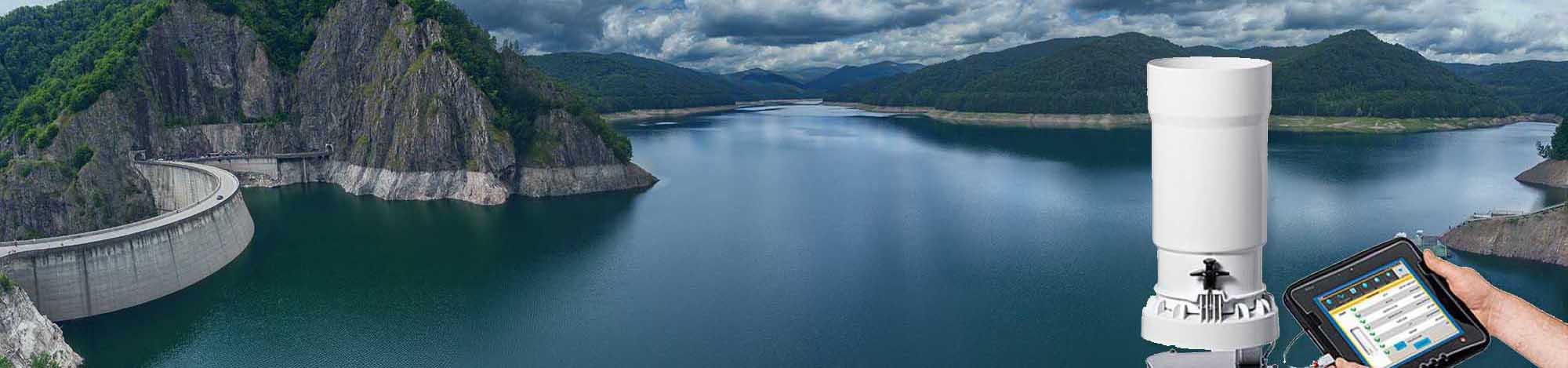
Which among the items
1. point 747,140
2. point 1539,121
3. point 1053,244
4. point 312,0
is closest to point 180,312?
point 1053,244

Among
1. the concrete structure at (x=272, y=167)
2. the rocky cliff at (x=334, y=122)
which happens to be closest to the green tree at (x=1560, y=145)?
the rocky cliff at (x=334, y=122)

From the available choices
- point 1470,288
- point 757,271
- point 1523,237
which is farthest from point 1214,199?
point 1523,237

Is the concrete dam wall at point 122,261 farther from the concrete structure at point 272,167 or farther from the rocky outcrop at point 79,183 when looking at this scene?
the concrete structure at point 272,167

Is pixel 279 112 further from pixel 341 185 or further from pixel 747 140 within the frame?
pixel 747 140

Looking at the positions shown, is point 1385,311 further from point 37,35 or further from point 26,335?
point 37,35

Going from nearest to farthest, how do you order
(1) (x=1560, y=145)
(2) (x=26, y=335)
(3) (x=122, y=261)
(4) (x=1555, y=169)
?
(2) (x=26, y=335), (3) (x=122, y=261), (1) (x=1560, y=145), (4) (x=1555, y=169)
